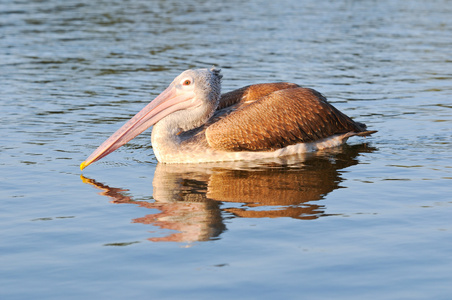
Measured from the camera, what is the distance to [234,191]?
768 cm

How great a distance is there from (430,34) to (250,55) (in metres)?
4.81

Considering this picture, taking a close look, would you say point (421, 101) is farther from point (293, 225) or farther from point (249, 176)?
point (293, 225)

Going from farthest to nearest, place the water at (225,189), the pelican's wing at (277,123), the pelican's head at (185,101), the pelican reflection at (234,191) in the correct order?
the pelican's head at (185,101) < the pelican's wing at (277,123) < the pelican reflection at (234,191) < the water at (225,189)

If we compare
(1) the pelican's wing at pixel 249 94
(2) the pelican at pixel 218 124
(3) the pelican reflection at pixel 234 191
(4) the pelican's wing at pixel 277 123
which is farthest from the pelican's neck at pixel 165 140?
(1) the pelican's wing at pixel 249 94

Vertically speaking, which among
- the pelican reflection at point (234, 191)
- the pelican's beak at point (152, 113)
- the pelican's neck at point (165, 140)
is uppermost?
the pelican's beak at point (152, 113)

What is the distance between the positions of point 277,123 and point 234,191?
173cm

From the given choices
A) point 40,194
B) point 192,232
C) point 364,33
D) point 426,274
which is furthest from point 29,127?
point 364,33

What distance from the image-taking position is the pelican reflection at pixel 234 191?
665cm

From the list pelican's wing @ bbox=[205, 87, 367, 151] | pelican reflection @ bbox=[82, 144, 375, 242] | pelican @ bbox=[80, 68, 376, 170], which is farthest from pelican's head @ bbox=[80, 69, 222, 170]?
pelican reflection @ bbox=[82, 144, 375, 242]

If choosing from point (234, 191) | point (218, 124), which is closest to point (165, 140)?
point (218, 124)

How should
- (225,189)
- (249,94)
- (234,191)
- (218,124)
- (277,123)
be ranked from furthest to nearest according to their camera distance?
(249,94) < (277,123) < (218,124) < (225,189) < (234,191)

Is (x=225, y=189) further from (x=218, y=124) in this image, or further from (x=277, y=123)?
(x=277, y=123)

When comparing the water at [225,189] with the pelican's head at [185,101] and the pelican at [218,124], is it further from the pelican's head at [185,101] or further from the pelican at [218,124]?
the pelican's head at [185,101]

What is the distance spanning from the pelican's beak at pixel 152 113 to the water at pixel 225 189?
0.33 metres
